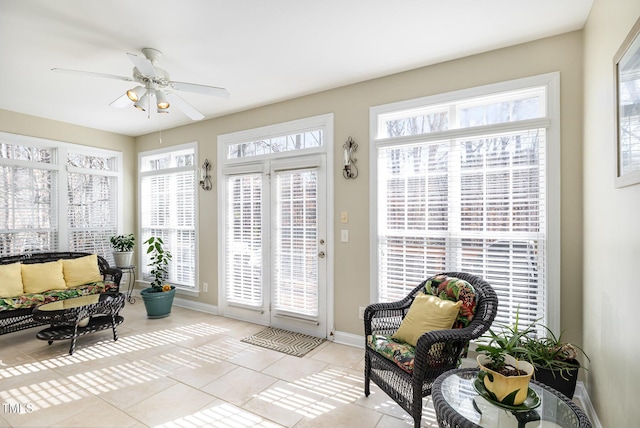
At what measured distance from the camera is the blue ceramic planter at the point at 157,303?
4191 millimetres

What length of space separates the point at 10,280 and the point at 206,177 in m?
2.40

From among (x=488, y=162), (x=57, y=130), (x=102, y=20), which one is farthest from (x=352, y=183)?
(x=57, y=130)

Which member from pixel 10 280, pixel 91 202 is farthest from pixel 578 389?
pixel 91 202

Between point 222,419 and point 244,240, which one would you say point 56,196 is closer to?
point 244,240

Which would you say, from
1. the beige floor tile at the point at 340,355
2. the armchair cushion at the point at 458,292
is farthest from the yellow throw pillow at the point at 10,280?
the armchair cushion at the point at 458,292

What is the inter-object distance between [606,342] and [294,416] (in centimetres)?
195

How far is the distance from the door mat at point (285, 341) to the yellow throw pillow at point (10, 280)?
8.40 feet

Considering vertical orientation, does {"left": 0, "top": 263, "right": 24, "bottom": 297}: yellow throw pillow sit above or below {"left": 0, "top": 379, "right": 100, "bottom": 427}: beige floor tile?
above

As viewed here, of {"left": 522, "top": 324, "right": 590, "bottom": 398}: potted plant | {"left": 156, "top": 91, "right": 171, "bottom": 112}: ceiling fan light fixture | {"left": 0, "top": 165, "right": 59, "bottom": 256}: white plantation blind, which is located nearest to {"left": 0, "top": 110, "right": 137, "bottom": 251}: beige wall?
{"left": 0, "top": 165, "right": 59, "bottom": 256}: white plantation blind

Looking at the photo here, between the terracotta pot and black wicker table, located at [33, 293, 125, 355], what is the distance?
3.57m

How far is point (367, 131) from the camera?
10.7ft

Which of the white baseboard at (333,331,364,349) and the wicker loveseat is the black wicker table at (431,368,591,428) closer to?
the white baseboard at (333,331,364,349)

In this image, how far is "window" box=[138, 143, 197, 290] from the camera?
4.72 m

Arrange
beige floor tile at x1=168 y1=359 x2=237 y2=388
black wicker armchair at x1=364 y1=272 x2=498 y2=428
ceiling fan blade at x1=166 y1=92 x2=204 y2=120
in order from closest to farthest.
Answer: black wicker armchair at x1=364 y1=272 x2=498 y2=428 < beige floor tile at x1=168 y1=359 x2=237 y2=388 < ceiling fan blade at x1=166 y1=92 x2=204 y2=120
